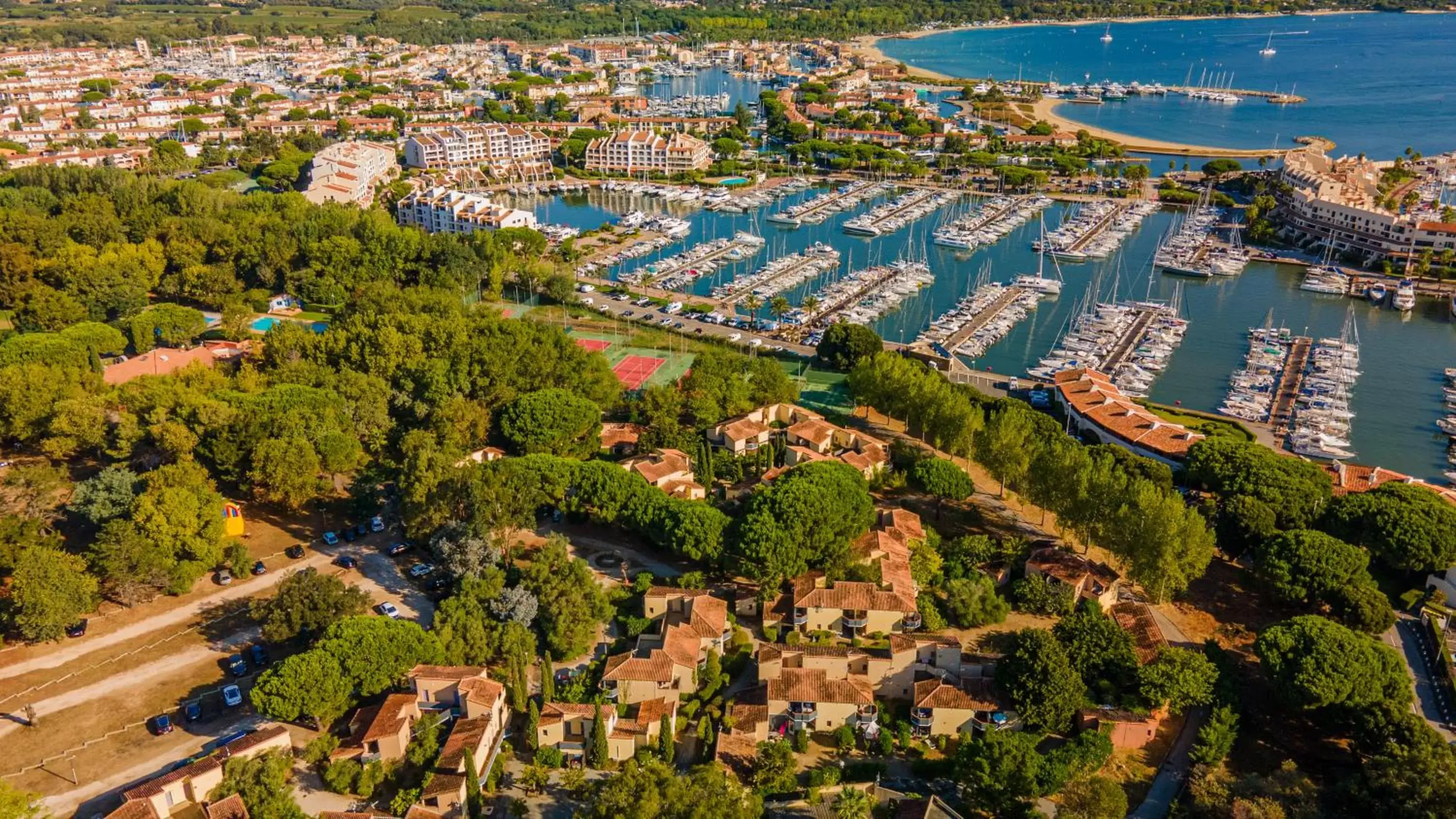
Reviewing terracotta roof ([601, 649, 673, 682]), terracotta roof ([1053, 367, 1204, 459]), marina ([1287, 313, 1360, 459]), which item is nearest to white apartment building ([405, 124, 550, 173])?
terracotta roof ([1053, 367, 1204, 459])

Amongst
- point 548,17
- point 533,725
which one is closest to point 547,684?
point 533,725

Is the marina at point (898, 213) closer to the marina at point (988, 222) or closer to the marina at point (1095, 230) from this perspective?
the marina at point (988, 222)

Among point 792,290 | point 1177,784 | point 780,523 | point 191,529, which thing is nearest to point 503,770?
point 780,523

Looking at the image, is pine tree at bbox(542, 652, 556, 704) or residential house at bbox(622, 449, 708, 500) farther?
residential house at bbox(622, 449, 708, 500)

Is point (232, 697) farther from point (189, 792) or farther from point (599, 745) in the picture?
point (599, 745)

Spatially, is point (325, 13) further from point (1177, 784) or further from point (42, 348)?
point (1177, 784)

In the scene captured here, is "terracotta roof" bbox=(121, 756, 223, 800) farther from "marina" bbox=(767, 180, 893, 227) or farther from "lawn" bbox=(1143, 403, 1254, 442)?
"marina" bbox=(767, 180, 893, 227)

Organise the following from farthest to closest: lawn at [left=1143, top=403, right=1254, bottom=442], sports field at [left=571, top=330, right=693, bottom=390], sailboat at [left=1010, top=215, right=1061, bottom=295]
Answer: sailboat at [left=1010, top=215, right=1061, bottom=295] → sports field at [left=571, top=330, right=693, bottom=390] → lawn at [left=1143, top=403, right=1254, bottom=442]
